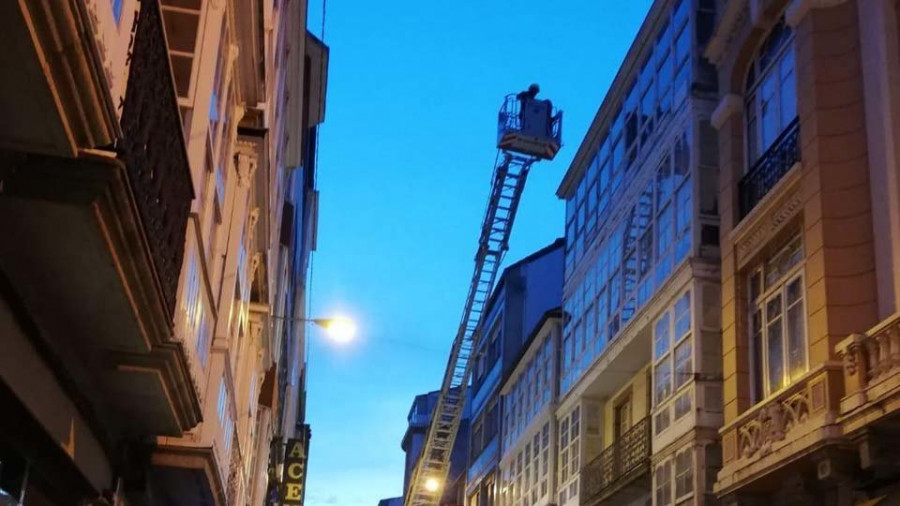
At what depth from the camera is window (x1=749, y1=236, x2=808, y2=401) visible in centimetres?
1492

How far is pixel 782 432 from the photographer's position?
14.1 m

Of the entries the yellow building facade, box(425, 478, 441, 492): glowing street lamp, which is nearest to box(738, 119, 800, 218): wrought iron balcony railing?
the yellow building facade

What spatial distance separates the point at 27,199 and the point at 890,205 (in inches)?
420

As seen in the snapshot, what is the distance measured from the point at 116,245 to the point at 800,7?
38.7ft

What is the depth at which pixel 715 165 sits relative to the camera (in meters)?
19.4

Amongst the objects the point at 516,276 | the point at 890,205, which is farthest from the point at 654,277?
the point at 516,276

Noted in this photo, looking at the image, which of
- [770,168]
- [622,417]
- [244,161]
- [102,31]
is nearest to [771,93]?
[770,168]

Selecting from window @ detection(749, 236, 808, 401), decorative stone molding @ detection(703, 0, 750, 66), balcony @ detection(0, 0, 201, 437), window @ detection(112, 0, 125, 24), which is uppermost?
decorative stone molding @ detection(703, 0, 750, 66)

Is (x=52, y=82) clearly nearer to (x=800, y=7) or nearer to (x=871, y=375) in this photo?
(x=871, y=375)

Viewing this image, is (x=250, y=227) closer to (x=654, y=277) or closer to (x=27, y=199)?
(x=654, y=277)

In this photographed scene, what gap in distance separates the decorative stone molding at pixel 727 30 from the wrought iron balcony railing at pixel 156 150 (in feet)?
39.5

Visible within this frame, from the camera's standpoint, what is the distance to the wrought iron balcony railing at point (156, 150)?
7.01 metres

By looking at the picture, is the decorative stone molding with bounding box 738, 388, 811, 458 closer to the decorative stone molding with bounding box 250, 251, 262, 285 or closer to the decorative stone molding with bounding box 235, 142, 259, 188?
the decorative stone molding with bounding box 235, 142, 259, 188

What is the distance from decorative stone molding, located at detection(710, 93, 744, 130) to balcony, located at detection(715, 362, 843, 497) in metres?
5.56
